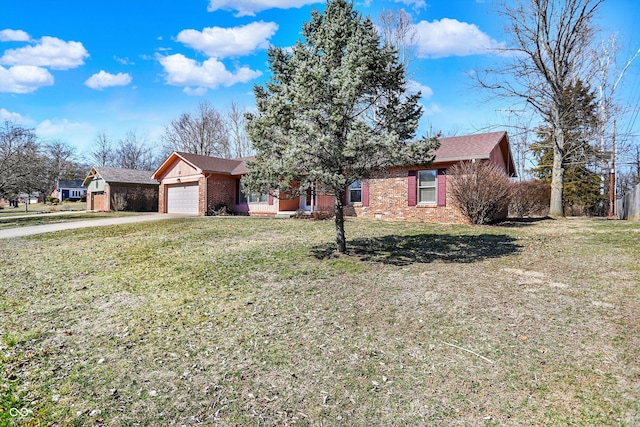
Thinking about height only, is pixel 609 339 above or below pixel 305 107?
below

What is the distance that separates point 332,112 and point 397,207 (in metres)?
9.29

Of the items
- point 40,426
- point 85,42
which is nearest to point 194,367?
point 40,426

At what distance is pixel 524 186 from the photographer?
57.2 ft

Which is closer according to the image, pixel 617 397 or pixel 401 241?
pixel 617 397

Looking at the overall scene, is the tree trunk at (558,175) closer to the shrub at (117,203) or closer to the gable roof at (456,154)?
the gable roof at (456,154)

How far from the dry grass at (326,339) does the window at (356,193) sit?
8.62m

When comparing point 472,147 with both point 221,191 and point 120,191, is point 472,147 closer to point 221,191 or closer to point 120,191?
point 221,191

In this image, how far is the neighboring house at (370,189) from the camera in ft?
44.6

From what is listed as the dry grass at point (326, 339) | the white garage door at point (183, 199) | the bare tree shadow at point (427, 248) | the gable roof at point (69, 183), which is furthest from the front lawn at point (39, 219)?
the gable roof at point (69, 183)

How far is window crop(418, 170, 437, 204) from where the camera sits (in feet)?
45.5

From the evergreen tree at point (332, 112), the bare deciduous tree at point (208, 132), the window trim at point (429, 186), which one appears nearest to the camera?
the evergreen tree at point (332, 112)

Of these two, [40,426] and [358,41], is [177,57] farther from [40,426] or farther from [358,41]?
[40,426]

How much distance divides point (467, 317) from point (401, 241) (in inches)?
191

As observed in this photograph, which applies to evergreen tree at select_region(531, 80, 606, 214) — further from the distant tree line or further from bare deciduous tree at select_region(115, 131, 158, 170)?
bare deciduous tree at select_region(115, 131, 158, 170)
